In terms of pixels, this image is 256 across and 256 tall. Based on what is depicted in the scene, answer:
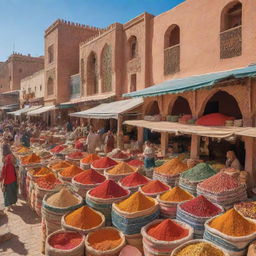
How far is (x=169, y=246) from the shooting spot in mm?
2910

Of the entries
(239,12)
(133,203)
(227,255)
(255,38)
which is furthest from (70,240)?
(239,12)

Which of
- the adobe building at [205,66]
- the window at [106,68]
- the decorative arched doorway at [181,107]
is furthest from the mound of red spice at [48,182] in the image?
the window at [106,68]

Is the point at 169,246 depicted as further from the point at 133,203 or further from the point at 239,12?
the point at 239,12

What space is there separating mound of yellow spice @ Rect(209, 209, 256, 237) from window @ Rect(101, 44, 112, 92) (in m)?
11.9

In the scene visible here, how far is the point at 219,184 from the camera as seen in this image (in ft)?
12.8

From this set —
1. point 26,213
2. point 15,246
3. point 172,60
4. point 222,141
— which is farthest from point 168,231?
point 172,60

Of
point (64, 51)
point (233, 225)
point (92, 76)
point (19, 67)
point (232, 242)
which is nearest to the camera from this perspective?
point (232, 242)

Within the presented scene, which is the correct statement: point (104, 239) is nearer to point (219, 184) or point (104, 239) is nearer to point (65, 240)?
point (65, 240)

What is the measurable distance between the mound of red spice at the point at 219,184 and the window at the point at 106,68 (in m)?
10.9

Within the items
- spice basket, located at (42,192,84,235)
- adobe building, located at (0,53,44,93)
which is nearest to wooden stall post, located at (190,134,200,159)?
spice basket, located at (42,192,84,235)

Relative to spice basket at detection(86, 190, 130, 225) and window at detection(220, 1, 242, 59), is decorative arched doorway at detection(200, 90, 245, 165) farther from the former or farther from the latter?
spice basket at detection(86, 190, 130, 225)

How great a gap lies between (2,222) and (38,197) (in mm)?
1046

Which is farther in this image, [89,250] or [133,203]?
[133,203]

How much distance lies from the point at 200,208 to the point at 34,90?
26.7 metres
